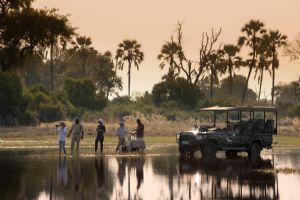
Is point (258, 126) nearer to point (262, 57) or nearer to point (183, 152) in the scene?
point (183, 152)

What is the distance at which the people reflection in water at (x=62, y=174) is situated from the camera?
86.1 feet

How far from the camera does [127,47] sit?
13312 cm

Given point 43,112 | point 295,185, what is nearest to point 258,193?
point 295,185

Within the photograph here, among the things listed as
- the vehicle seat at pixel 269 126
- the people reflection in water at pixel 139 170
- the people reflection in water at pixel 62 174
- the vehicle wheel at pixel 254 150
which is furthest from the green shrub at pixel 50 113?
the people reflection in water at pixel 62 174

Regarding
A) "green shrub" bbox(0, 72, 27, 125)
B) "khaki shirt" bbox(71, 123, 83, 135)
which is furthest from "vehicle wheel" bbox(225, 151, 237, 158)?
"green shrub" bbox(0, 72, 27, 125)

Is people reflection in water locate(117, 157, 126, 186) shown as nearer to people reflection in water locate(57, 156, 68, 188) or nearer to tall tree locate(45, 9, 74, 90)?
people reflection in water locate(57, 156, 68, 188)

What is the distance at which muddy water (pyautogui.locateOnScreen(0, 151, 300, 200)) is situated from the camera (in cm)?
2341

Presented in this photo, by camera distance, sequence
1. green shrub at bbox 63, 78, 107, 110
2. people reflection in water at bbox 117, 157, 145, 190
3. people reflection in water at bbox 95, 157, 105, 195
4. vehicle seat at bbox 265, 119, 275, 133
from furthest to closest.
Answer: green shrub at bbox 63, 78, 107, 110
vehicle seat at bbox 265, 119, 275, 133
people reflection in water at bbox 117, 157, 145, 190
people reflection in water at bbox 95, 157, 105, 195

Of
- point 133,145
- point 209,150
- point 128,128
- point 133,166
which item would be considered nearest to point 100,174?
point 133,166

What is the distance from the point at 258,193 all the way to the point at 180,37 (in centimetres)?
9615

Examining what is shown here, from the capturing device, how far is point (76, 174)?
29.7 metres

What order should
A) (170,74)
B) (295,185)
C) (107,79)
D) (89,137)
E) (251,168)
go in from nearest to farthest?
(295,185) < (251,168) < (89,137) < (170,74) < (107,79)

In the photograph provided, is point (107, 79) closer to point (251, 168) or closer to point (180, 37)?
point (180, 37)

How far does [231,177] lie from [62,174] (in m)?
5.24
